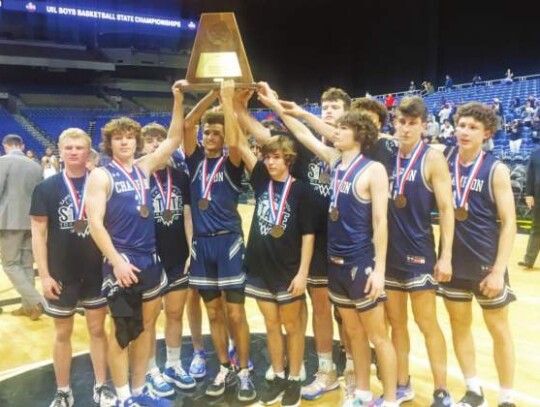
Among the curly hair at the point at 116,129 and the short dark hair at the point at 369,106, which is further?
the short dark hair at the point at 369,106

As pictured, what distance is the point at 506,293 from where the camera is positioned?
9.72ft

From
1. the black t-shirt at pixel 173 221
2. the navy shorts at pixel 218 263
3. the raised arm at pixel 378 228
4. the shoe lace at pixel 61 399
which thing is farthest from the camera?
the black t-shirt at pixel 173 221

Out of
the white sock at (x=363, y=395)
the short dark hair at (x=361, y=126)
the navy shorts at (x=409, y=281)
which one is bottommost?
the white sock at (x=363, y=395)

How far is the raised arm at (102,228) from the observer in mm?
2902

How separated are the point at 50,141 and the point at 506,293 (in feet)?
71.9

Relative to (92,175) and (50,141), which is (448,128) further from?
(50,141)

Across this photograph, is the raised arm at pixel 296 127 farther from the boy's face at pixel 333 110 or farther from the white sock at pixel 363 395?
the white sock at pixel 363 395

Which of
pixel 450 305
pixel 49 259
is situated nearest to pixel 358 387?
pixel 450 305

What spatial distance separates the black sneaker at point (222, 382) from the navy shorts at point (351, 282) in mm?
950

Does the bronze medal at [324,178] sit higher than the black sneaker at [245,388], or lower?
higher

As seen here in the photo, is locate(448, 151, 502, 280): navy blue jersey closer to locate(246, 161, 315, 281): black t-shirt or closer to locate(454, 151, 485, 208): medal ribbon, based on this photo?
locate(454, 151, 485, 208): medal ribbon

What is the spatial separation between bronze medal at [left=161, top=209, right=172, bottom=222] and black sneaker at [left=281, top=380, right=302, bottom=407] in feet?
4.02

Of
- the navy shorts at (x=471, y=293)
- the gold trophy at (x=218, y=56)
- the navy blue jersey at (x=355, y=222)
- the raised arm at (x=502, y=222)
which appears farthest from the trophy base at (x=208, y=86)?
the navy shorts at (x=471, y=293)

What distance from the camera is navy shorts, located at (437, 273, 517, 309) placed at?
2.95 m
